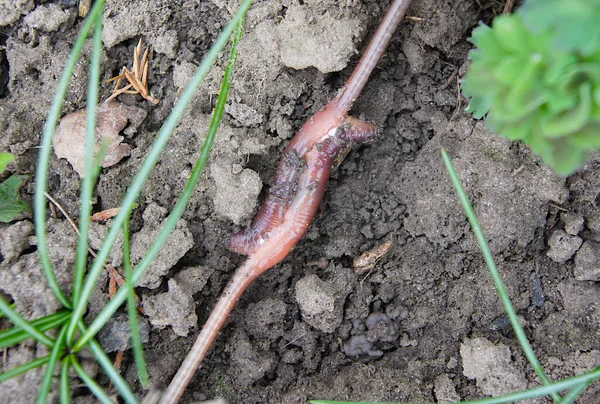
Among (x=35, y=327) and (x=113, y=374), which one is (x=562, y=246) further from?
(x=35, y=327)

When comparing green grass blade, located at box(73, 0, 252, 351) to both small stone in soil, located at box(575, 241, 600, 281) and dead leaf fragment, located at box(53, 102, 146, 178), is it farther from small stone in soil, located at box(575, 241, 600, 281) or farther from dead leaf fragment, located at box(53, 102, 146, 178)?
small stone in soil, located at box(575, 241, 600, 281)

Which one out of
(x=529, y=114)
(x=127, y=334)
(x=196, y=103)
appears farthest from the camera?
(x=196, y=103)

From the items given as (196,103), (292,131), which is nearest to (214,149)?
(196,103)

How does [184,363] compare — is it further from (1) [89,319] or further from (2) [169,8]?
(2) [169,8]

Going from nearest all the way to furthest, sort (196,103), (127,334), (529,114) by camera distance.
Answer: (529,114) → (127,334) → (196,103)

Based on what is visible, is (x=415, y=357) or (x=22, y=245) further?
(x=415, y=357)

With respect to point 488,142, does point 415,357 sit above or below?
below

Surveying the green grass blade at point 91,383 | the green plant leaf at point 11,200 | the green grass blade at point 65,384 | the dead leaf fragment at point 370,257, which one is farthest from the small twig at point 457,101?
the green plant leaf at point 11,200

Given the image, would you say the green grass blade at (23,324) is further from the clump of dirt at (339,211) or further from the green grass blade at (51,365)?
the clump of dirt at (339,211)
